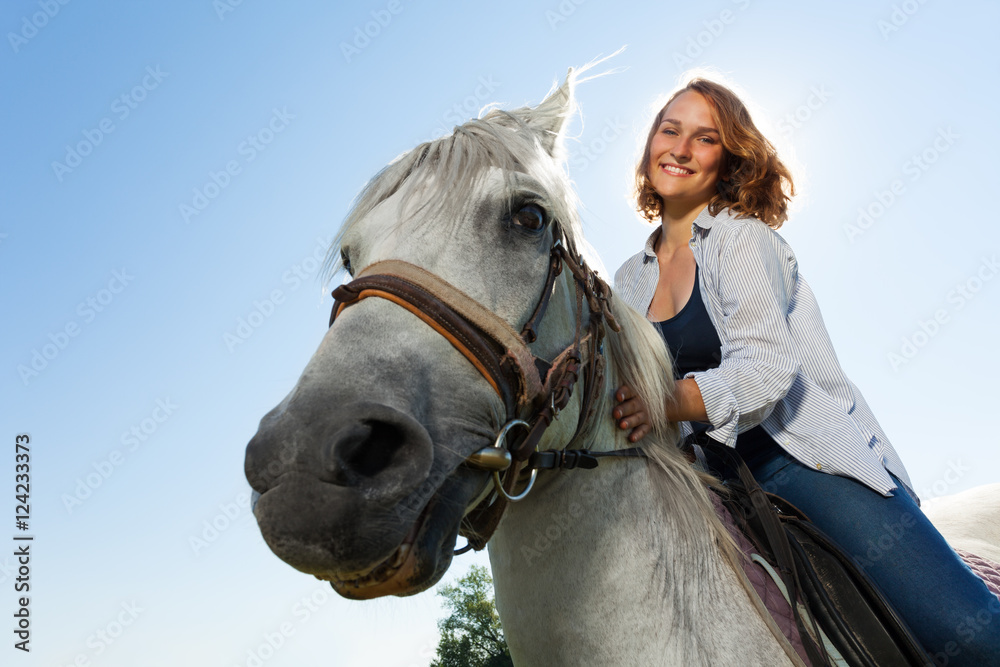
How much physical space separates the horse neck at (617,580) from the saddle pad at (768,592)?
7cm

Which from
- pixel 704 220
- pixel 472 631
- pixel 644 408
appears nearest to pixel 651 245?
pixel 704 220

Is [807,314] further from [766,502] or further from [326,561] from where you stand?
[326,561]

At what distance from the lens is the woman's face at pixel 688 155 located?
3.23 meters

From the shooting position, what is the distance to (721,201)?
3.17 m

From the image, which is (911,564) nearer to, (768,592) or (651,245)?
(768,592)

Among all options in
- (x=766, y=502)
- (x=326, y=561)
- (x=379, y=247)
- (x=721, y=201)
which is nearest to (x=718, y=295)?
(x=721, y=201)

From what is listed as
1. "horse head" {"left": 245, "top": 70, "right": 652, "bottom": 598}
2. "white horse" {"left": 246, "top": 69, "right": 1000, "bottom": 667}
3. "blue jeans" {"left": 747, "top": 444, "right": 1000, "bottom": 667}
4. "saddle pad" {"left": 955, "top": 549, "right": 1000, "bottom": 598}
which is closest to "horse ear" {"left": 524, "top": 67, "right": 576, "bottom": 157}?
"white horse" {"left": 246, "top": 69, "right": 1000, "bottom": 667}

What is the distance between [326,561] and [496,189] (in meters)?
1.22

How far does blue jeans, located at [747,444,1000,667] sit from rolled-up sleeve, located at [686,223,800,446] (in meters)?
0.39

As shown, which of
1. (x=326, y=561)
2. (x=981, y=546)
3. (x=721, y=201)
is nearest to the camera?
(x=326, y=561)

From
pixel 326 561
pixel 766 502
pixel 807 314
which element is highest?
pixel 807 314

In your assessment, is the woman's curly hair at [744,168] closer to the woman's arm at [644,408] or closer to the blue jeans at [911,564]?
the woman's arm at [644,408]

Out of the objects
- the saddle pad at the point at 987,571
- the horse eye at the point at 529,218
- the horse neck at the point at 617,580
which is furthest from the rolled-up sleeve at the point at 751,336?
the saddle pad at the point at 987,571

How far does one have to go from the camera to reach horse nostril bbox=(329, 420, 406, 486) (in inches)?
53.8
